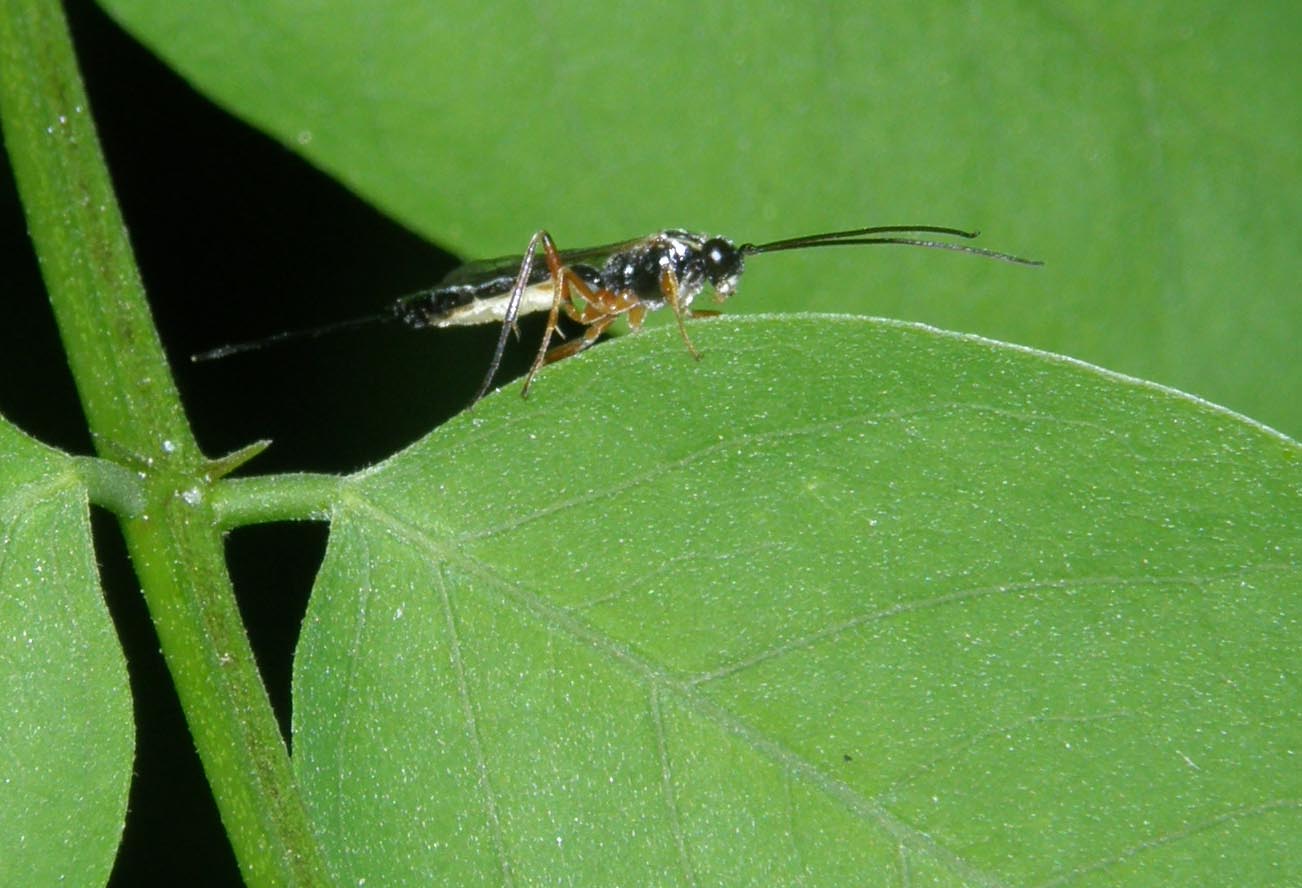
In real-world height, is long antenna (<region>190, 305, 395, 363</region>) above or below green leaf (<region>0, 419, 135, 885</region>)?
above

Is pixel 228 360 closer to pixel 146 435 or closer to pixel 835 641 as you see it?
Result: pixel 146 435

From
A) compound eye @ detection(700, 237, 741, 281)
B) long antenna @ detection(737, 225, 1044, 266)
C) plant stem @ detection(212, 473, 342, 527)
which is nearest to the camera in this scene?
plant stem @ detection(212, 473, 342, 527)

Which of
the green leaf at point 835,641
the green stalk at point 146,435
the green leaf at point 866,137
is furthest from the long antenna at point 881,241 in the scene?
the green stalk at point 146,435

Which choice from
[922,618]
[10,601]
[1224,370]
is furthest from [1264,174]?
[10,601]

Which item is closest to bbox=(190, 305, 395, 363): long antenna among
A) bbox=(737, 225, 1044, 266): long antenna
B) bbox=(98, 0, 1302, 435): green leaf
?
bbox=(98, 0, 1302, 435): green leaf

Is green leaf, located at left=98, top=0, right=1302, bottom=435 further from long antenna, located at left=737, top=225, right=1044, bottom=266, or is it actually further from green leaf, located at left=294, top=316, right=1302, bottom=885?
green leaf, located at left=294, top=316, right=1302, bottom=885

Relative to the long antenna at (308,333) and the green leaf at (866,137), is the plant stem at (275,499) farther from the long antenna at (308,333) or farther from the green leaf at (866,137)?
the long antenna at (308,333)

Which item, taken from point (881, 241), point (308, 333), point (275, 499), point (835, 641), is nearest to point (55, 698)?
point (275, 499)
